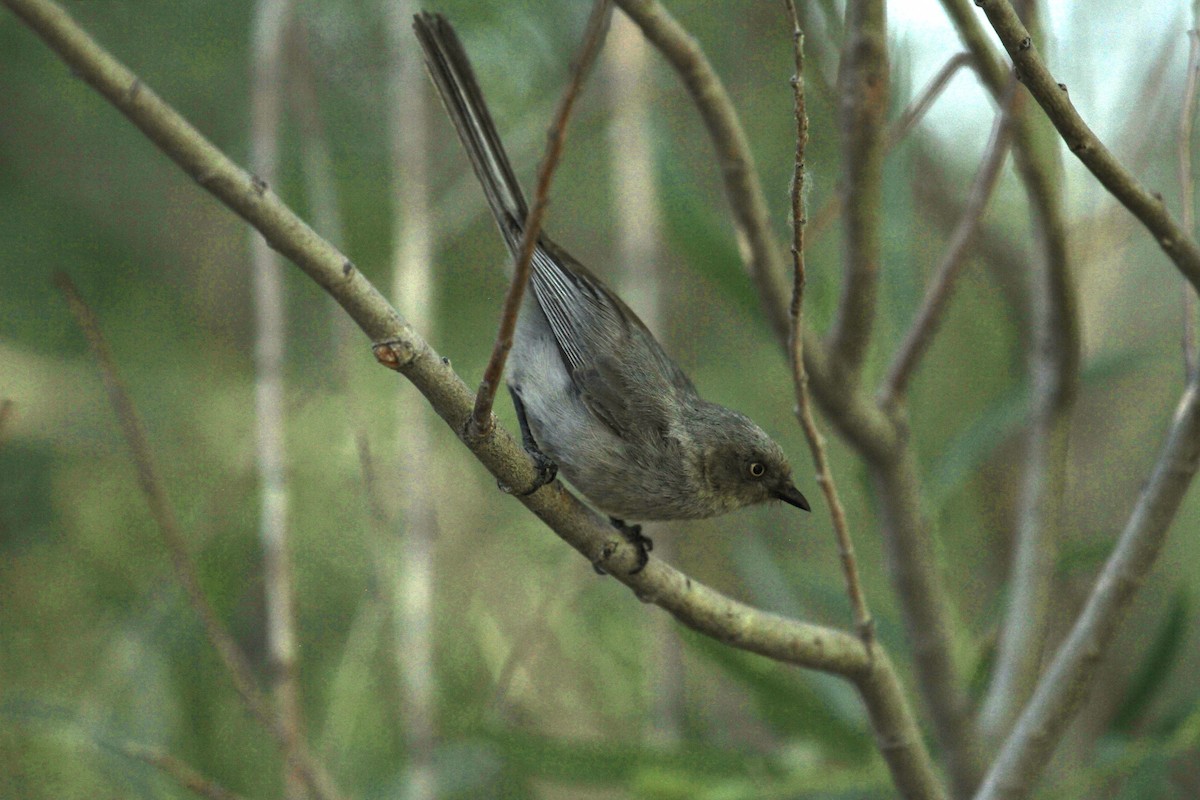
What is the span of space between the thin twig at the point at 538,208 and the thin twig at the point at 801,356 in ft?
1.36

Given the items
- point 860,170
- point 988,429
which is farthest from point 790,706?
point 860,170

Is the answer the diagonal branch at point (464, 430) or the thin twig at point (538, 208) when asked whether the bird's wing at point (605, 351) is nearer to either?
the diagonal branch at point (464, 430)

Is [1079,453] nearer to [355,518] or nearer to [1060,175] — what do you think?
[1060,175]

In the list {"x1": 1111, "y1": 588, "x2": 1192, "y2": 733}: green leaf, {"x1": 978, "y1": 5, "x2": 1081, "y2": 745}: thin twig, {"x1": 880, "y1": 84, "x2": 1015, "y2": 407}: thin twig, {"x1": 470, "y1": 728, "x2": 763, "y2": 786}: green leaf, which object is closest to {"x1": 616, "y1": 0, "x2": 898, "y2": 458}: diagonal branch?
{"x1": 880, "y1": 84, "x2": 1015, "y2": 407}: thin twig

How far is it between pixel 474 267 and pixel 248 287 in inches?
→ 46.4

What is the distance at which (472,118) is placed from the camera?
2.67m

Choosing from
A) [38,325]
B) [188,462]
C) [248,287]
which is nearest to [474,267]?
[248,287]

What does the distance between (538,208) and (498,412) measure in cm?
256

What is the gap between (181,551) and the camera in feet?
8.20

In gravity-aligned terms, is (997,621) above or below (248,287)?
below

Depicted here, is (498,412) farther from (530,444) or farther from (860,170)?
(860,170)

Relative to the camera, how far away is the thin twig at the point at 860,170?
2750 millimetres

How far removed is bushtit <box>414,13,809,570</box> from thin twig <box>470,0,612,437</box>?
937 millimetres

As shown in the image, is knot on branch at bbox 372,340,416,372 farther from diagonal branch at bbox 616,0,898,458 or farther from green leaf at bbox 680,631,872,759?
green leaf at bbox 680,631,872,759
